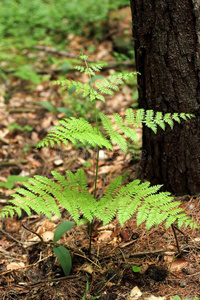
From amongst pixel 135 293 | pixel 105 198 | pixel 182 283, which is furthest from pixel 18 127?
pixel 182 283

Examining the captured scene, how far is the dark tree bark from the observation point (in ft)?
7.66

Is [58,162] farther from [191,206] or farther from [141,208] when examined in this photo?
[141,208]

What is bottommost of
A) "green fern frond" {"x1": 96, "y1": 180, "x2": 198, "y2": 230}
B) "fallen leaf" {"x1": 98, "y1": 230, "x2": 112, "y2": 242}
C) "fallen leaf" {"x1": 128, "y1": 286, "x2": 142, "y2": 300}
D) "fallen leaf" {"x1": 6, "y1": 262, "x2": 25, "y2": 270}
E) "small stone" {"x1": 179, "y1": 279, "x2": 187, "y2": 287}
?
"fallen leaf" {"x1": 128, "y1": 286, "x2": 142, "y2": 300}

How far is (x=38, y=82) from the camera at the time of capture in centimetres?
524

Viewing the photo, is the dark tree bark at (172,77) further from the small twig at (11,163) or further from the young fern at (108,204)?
the small twig at (11,163)

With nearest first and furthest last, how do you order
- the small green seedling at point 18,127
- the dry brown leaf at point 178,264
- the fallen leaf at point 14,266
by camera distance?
1. the dry brown leaf at point 178,264
2. the fallen leaf at point 14,266
3. the small green seedling at point 18,127

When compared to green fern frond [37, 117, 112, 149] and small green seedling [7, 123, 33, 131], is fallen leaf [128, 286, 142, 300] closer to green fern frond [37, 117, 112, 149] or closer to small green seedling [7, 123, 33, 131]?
green fern frond [37, 117, 112, 149]

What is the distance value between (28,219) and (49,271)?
0.81 m

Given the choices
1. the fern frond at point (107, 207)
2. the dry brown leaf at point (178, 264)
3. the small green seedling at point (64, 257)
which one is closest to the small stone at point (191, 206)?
the dry brown leaf at point (178, 264)

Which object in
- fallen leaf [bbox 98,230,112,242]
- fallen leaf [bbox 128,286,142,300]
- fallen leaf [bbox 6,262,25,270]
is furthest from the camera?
fallen leaf [bbox 98,230,112,242]

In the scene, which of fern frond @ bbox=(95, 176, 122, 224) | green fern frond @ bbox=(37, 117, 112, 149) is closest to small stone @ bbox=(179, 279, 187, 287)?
fern frond @ bbox=(95, 176, 122, 224)

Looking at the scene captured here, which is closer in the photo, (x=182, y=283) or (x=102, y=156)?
(x=182, y=283)

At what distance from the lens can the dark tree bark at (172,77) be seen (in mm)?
2336

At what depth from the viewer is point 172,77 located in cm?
246
